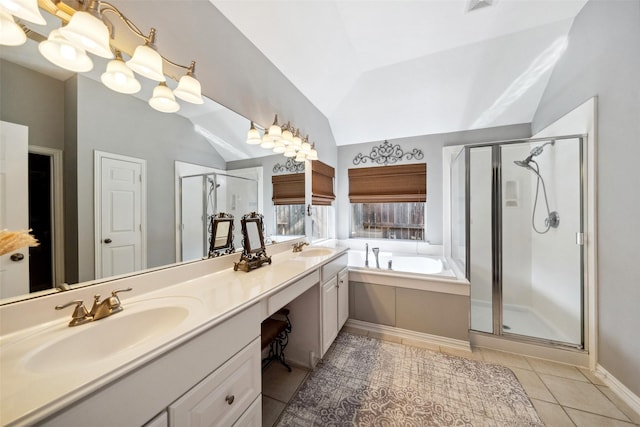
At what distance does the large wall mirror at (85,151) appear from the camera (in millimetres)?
776

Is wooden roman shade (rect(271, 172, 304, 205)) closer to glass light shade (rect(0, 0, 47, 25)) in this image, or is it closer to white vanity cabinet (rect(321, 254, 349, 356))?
white vanity cabinet (rect(321, 254, 349, 356))

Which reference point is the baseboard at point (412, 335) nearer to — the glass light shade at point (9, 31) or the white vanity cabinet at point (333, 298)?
the white vanity cabinet at point (333, 298)

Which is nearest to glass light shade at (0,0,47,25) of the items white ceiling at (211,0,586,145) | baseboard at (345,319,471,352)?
white ceiling at (211,0,586,145)

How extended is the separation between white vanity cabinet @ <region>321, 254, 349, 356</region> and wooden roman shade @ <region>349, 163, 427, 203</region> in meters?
1.54

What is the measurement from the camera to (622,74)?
4.78ft

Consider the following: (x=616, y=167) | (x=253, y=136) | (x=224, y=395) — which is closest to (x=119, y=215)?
(x=224, y=395)

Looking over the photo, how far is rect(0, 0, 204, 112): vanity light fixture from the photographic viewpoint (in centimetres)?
71

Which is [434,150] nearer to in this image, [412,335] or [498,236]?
[498,236]

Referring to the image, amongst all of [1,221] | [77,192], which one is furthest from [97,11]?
[1,221]

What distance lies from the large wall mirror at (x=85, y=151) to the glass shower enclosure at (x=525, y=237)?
2545 mm

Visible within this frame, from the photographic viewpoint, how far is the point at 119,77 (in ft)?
3.20

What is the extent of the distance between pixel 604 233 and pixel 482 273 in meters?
0.88

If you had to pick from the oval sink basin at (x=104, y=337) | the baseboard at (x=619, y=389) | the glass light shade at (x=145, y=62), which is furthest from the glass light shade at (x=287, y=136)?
the baseboard at (x=619, y=389)

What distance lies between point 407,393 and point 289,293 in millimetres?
1079
